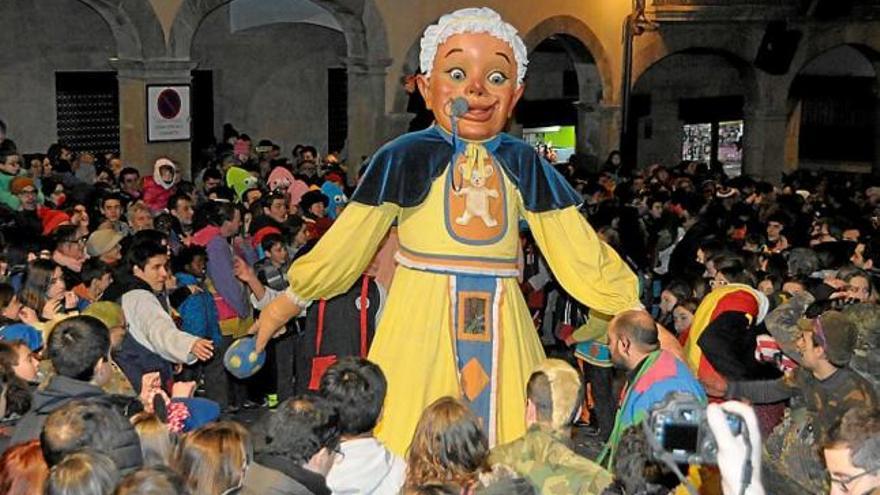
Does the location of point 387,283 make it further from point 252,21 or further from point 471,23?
point 252,21

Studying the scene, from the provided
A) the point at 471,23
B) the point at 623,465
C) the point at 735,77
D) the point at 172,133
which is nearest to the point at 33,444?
the point at 623,465

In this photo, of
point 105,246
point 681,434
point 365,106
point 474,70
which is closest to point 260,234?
point 105,246

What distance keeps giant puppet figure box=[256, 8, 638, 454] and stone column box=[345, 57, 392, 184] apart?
10.5 m

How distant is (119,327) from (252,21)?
13078 mm

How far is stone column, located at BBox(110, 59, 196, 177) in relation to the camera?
1574 cm

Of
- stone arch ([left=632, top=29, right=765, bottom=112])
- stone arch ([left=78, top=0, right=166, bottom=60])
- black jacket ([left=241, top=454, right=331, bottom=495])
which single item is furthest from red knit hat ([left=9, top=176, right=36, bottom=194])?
stone arch ([left=632, top=29, right=765, bottom=112])

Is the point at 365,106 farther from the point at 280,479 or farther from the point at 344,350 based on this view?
the point at 280,479

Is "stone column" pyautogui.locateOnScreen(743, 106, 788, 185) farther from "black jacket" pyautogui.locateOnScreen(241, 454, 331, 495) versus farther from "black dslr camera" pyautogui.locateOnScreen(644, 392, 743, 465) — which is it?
"black dslr camera" pyautogui.locateOnScreen(644, 392, 743, 465)

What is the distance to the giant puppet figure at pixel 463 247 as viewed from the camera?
700 centimetres

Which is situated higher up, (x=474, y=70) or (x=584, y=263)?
(x=474, y=70)

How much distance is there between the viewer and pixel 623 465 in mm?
4598

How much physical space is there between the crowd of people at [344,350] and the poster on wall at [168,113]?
1.17 m

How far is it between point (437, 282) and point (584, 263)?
762mm

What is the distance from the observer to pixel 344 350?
8.73 metres
